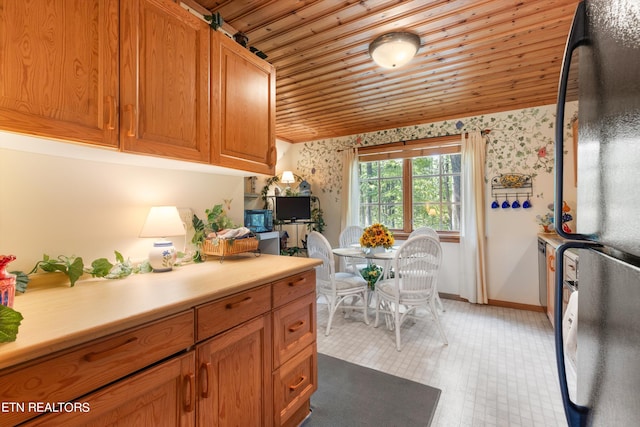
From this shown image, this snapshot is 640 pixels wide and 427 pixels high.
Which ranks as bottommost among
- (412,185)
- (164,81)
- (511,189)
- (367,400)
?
(367,400)

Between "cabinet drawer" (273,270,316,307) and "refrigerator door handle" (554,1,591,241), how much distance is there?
44.0 inches

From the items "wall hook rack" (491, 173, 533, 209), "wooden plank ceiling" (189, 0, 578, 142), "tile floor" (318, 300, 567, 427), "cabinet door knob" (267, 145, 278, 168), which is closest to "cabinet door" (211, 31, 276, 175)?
"cabinet door knob" (267, 145, 278, 168)

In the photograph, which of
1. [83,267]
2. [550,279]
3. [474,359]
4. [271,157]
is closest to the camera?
[83,267]

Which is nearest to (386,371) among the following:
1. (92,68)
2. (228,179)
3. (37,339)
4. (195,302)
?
(195,302)

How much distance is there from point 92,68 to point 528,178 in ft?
13.7

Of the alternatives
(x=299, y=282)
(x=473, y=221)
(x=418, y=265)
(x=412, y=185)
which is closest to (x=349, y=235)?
(x=412, y=185)

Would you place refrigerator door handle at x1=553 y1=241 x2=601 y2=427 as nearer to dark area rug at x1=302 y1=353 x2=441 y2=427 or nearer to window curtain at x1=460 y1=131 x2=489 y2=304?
dark area rug at x1=302 y1=353 x2=441 y2=427

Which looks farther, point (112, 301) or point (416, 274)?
point (416, 274)

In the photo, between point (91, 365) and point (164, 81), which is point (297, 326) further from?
point (164, 81)

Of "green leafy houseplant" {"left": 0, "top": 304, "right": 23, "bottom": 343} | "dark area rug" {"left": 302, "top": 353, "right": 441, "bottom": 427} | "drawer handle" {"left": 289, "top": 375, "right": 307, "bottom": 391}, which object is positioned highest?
"green leafy houseplant" {"left": 0, "top": 304, "right": 23, "bottom": 343}

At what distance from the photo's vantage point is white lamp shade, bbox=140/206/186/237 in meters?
1.46

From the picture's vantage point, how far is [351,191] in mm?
4520

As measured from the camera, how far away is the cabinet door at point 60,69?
2.89 feet

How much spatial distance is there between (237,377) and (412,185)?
12.1 ft
